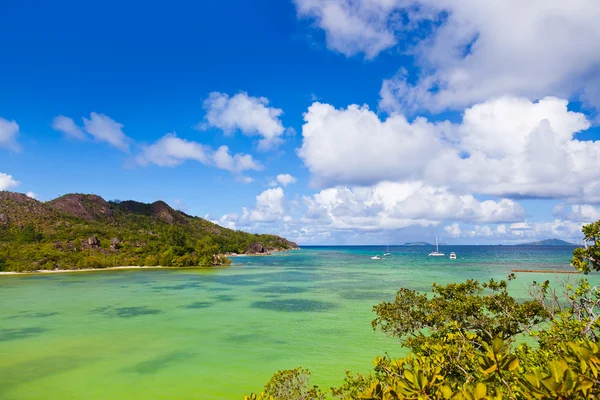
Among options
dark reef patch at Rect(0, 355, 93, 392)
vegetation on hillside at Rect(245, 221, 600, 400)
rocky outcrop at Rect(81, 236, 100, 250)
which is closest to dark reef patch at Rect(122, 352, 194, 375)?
dark reef patch at Rect(0, 355, 93, 392)

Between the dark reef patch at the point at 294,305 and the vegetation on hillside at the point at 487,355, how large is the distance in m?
20.0

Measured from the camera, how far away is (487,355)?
9.28ft

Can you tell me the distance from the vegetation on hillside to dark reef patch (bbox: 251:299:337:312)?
20016 millimetres

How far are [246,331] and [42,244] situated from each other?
75645 millimetres

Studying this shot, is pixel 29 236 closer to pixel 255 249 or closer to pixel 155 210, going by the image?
pixel 255 249

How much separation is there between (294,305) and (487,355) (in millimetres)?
32282

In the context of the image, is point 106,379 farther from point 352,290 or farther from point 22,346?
point 352,290

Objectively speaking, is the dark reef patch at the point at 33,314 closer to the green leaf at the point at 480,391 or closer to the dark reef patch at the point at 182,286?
the dark reef patch at the point at 182,286

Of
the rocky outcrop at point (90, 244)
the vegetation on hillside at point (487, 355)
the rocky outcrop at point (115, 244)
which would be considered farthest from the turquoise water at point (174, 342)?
the rocky outcrop at point (115, 244)

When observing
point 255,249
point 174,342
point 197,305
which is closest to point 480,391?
point 174,342

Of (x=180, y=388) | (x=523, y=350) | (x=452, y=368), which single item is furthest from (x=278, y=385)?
(x=180, y=388)

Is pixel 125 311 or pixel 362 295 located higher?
pixel 362 295

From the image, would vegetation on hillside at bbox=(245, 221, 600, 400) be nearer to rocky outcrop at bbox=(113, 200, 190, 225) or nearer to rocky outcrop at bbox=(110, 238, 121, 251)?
rocky outcrop at bbox=(110, 238, 121, 251)

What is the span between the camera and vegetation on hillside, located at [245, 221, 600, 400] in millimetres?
2561
